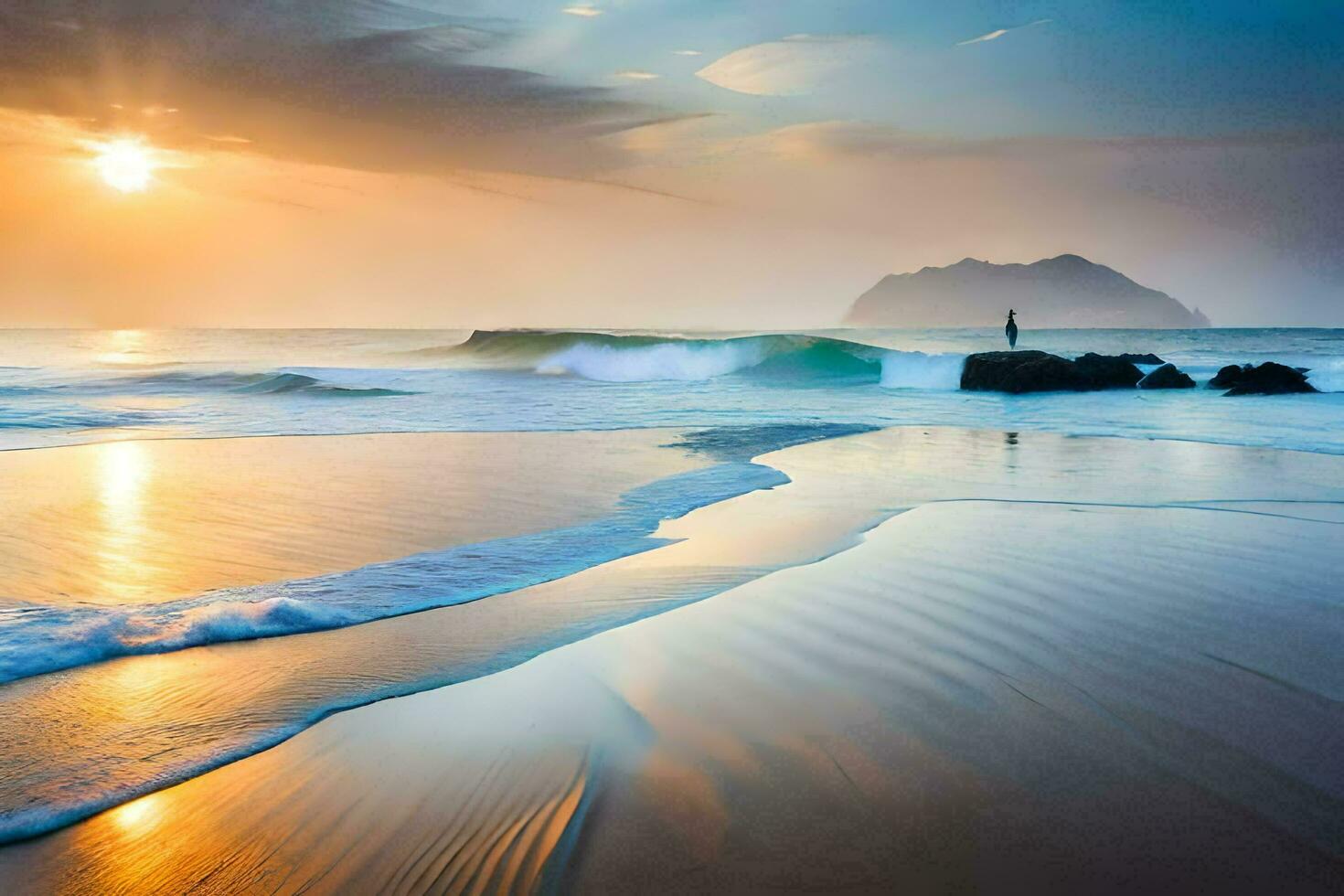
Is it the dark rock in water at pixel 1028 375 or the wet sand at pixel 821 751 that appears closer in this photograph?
the wet sand at pixel 821 751

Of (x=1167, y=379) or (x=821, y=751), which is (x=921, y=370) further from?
(x=821, y=751)

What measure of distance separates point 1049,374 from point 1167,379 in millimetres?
3567

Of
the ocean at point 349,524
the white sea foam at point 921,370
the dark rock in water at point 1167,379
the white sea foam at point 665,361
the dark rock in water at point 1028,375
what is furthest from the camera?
the white sea foam at point 665,361

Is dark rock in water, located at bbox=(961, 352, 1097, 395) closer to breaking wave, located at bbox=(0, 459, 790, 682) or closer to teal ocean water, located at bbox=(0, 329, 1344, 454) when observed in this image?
teal ocean water, located at bbox=(0, 329, 1344, 454)

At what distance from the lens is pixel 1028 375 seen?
24516 mm

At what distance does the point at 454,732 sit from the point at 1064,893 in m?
1.97

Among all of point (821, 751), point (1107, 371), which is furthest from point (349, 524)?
point (1107, 371)

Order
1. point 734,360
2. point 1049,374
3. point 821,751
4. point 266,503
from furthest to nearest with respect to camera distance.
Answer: point 734,360, point 1049,374, point 266,503, point 821,751

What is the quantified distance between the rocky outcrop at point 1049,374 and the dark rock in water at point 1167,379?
0.37 meters

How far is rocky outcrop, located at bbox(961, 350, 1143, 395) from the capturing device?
957 inches

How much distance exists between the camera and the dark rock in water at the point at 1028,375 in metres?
24.3

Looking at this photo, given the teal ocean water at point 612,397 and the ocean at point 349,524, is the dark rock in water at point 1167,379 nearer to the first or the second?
the teal ocean water at point 612,397

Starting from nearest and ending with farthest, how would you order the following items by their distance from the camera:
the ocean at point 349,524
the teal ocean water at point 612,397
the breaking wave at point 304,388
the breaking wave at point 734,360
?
1. the ocean at point 349,524
2. the teal ocean water at point 612,397
3. the breaking wave at point 304,388
4. the breaking wave at point 734,360

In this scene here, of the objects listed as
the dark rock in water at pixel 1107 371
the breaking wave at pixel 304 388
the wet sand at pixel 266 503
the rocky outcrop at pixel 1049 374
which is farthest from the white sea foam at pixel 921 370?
the wet sand at pixel 266 503
